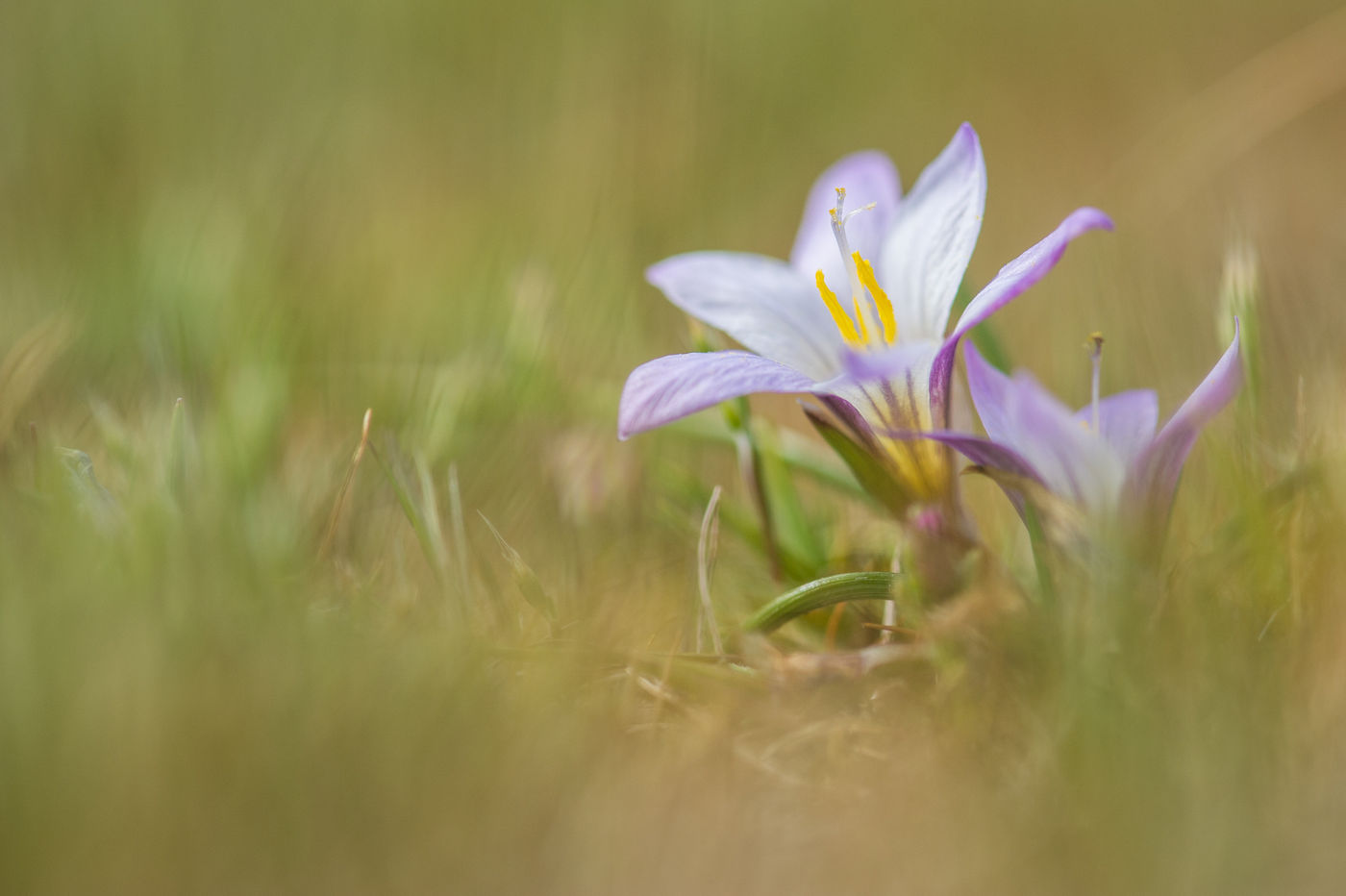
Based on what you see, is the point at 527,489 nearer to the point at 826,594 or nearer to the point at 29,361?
the point at 826,594

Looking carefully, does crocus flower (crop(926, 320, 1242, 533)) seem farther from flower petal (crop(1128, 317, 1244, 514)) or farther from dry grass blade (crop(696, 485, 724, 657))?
dry grass blade (crop(696, 485, 724, 657))

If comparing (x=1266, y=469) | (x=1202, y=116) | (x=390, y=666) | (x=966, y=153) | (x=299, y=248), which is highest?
(x=1202, y=116)

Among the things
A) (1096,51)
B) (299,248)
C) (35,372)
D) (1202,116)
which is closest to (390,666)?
(35,372)

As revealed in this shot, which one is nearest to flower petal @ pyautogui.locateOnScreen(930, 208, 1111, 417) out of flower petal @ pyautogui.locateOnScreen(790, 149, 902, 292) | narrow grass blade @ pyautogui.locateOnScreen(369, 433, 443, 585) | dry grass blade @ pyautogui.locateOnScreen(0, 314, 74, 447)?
flower petal @ pyautogui.locateOnScreen(790, 149, 902, 292)

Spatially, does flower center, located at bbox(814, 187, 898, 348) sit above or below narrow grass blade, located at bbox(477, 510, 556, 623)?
above

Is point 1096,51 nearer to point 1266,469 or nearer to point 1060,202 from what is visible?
point 1060,202

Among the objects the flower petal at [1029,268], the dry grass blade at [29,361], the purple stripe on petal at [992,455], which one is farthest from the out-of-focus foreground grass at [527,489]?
the flower petal at [1029,268]

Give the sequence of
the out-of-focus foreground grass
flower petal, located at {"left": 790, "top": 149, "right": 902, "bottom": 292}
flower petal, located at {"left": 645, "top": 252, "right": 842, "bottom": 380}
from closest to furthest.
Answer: the out-of-focus foreground grass, flower petal, located at {"left": 645, "top": 252, "right": 842, "bottom": 380}, flower petal, located at {"left": 790, "top": 149, "right": 902, "bottom": 292}
